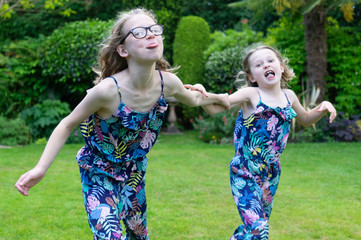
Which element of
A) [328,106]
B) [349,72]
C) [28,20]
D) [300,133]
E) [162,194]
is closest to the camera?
[328,106]

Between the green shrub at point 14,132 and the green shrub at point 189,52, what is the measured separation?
13.2ft

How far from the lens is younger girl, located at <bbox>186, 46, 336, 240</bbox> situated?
10.6ft

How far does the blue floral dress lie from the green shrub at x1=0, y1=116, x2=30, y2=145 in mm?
7903

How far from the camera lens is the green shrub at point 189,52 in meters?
12.0

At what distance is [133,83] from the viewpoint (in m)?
2.86

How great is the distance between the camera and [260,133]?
333 centimetres

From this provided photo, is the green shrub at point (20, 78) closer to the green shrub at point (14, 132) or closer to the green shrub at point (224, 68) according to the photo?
the green shrub at point (14, 132)

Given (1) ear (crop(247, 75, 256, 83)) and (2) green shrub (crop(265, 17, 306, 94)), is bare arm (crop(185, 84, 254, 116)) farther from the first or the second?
(2) green shrub (crop(265, 17, 306, 94))

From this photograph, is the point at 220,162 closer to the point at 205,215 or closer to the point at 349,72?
the point at 205,215

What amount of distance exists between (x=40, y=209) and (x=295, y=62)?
7.51 meters

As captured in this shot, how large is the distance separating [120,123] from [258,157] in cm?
105

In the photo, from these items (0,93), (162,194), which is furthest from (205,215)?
(0,93)

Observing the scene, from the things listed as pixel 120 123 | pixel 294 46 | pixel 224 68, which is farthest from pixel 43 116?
pixel 120 123

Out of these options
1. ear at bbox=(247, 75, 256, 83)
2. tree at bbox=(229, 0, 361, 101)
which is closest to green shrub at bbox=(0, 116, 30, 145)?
tree at bbox=(229, 0, 361, 101)
